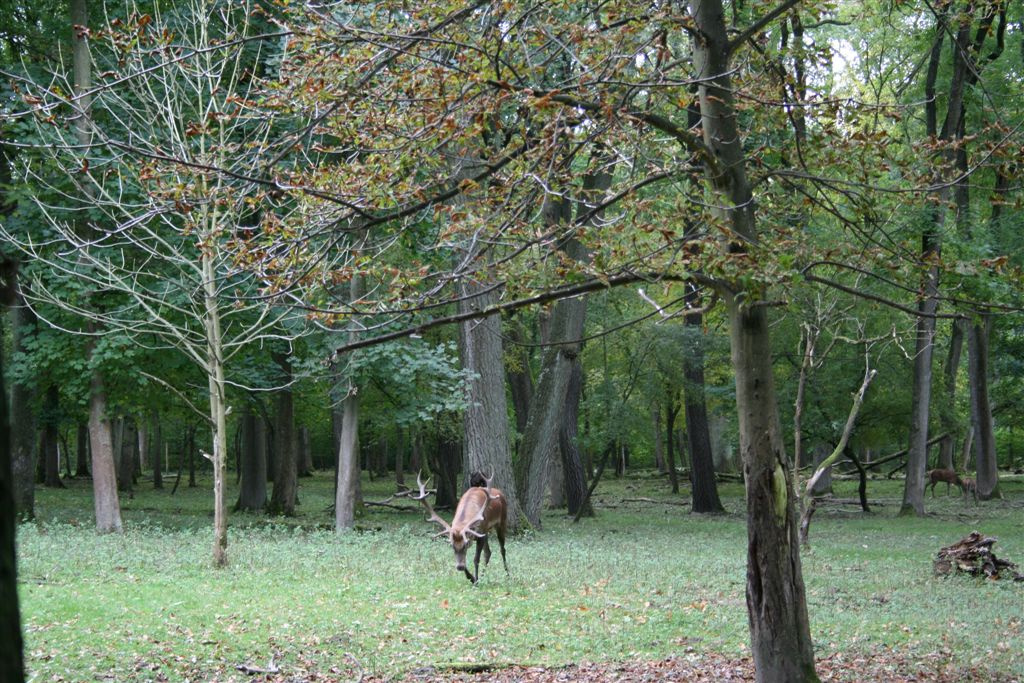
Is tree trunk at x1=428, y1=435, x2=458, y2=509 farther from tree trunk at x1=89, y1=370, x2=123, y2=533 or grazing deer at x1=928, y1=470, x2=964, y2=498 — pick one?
grazing deer at x1=928, y1=470, x2=964, y2=498

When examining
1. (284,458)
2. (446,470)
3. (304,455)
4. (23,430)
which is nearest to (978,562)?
(446,470)

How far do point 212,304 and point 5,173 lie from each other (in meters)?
10.5

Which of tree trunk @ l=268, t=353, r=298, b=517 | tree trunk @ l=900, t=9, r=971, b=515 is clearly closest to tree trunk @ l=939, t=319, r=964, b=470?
tree trunk @ l=900, t=9, r=971, b=515

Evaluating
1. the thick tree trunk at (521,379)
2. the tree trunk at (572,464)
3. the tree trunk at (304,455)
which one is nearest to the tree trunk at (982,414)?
the tree trunk at (572,464)

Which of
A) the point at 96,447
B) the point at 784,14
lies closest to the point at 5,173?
the point at 96,447

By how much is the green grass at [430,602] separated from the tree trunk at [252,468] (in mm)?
5991

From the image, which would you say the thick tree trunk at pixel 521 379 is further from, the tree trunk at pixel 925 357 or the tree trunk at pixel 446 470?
the tree trunk at pixel 925 357

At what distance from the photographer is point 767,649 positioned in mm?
5945

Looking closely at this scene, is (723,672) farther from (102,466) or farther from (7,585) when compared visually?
(102,466)

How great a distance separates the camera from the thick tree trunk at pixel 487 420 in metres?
18.5

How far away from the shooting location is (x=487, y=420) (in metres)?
18.7

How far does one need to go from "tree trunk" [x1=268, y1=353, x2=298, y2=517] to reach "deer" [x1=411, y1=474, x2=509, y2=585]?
10381 mm

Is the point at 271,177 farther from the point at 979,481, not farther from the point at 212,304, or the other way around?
the point at 979,481

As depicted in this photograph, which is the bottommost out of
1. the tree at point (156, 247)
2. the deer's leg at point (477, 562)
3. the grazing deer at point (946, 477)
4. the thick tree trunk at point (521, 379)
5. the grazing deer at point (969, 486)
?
the grazing deer at point (969, 486)
